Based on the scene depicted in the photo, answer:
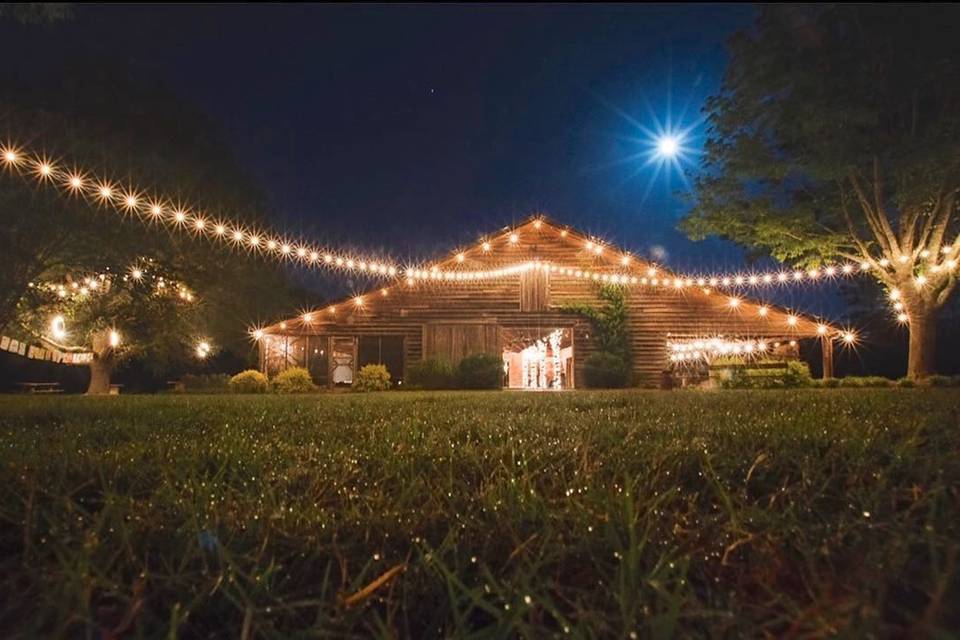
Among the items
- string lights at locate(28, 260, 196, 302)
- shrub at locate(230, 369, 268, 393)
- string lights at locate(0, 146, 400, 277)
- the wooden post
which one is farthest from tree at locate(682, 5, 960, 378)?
string lights at locate(28, 260, 196, 302)

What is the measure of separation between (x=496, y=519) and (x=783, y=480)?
1.19 metres

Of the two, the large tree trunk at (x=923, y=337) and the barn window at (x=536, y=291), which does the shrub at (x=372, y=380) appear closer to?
the barn window at (x=536, y=291)

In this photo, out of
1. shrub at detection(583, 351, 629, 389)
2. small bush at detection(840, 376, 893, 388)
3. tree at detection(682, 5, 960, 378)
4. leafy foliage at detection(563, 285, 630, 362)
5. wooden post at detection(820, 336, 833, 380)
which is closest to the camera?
tree at detection(682, 5, 960, 378)

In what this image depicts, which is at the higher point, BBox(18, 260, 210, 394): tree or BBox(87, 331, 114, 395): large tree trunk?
BBox(18, 260, 210, 394): tree

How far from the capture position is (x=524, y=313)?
19203 mm

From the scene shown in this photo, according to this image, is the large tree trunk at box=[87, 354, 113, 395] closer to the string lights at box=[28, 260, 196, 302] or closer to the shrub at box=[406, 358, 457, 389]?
→ the string lights at box=[28, 260, 196, 302]

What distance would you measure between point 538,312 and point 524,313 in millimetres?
445

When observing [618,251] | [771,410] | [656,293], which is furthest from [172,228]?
[771,410]

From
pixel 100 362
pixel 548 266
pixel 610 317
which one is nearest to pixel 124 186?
pixel 100 362

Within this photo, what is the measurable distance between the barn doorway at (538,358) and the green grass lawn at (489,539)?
15734 mm

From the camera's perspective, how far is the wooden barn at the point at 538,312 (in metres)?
18.9

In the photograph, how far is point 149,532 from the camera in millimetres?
1755

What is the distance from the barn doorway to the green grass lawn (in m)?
15.7

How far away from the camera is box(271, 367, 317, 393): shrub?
1677cm
